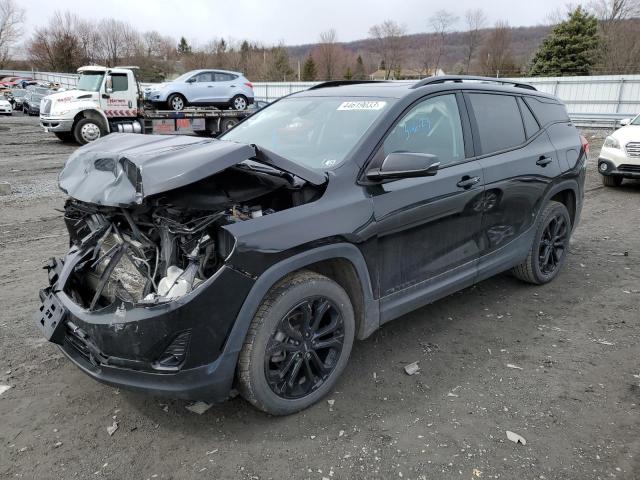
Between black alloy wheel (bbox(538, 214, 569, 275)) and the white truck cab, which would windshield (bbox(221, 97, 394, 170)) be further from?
the white truck cab

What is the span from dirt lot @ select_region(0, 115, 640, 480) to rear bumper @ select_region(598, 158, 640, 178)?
5911 millimetres

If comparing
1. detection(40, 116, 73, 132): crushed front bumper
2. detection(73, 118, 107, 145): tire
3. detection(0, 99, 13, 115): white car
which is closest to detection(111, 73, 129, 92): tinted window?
detection(73, 118, 107, 145): tire

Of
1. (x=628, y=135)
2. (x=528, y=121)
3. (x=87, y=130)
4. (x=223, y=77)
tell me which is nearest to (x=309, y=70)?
(x=223, y=77)

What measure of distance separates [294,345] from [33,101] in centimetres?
3361

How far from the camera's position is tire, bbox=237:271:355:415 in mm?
2582

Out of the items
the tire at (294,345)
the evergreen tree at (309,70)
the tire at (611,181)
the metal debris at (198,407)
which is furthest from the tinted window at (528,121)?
the evergreen tree at (309,70)

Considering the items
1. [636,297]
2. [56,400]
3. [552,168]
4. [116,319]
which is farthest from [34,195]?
[636,297]

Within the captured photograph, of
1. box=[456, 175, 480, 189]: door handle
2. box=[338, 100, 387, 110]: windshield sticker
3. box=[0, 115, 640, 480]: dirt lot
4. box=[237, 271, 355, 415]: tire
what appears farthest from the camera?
box=[456, 175, 480, 189]: door handle

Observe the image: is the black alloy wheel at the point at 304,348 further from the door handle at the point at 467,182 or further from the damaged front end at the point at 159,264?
the door handle at the point at 467,182

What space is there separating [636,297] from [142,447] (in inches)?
167

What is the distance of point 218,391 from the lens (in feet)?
8.29

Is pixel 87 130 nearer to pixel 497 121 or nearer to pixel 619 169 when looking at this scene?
pixel 619 169

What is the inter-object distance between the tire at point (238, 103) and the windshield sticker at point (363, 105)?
693 inches

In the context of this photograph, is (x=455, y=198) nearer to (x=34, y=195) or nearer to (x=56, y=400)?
(x=56, y=400)
